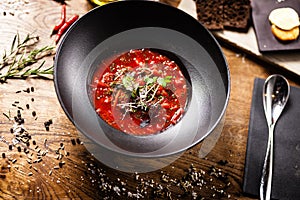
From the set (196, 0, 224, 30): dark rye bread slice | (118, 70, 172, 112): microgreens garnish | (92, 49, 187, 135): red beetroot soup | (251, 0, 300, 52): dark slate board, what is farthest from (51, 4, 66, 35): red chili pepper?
(251, 0, 300, 52): dark slate board

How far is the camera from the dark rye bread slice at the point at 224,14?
9.77ft

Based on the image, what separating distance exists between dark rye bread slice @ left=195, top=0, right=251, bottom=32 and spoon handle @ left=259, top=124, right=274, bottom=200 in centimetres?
63

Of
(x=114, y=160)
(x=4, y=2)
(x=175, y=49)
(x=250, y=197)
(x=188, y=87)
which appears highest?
(x=4, y=2)

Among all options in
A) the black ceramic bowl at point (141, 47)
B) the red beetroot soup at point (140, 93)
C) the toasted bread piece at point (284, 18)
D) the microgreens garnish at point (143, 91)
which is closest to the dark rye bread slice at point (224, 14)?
the toasted bread piece at point (284, 18)

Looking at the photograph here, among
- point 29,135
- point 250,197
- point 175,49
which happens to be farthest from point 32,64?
point 250,197

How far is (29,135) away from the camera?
270cm

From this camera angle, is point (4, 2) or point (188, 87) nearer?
point (188, 87)

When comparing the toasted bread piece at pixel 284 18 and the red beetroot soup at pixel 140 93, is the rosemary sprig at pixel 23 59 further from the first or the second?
the toasted bread piece at pixel 284 18

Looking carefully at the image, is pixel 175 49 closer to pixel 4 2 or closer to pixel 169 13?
pixel 169 13

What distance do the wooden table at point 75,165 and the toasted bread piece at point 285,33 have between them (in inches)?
16.1

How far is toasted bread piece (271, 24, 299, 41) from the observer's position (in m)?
2.93

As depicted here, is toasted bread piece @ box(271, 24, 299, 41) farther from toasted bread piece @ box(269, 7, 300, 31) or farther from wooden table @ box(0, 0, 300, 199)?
wooden table @ box(0, 0, 300, 199)

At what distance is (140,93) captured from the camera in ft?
8.58

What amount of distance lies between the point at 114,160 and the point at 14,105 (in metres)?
0.58
